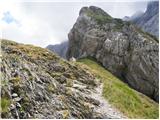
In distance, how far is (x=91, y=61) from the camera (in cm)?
7556

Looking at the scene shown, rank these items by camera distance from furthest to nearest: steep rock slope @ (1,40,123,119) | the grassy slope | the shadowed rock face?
the shadowed rock face, the grassy slope, steep rock slope @ (1,40,123,119)

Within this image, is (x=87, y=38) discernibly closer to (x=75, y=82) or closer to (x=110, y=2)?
(x=75, y=82)

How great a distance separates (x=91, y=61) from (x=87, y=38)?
790cm

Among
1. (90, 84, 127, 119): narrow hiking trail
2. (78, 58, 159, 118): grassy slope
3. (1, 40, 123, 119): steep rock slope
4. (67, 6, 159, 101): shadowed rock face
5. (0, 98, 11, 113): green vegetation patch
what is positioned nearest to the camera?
(0, 98, 11, 113): green vegetation patch

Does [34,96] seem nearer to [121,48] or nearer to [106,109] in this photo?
[106,109]

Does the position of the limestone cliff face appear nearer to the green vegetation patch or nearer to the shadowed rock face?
the green vegetation patch

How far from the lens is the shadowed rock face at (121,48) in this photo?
2682 inches

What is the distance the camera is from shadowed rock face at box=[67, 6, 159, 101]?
6812cm

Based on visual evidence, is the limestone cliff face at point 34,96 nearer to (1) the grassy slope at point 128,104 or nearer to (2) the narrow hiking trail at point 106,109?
(2) the narrow hiking trail at point 106,109

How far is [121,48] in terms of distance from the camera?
243 feet

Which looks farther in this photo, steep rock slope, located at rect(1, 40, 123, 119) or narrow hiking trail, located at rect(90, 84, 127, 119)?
narrow hiking trail, located at rect(90, 84, 127, 119)

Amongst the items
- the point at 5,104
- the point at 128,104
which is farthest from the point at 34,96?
the point at 128,104

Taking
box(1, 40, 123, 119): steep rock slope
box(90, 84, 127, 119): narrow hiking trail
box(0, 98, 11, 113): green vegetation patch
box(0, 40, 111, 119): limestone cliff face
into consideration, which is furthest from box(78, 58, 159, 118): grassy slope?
box(0, 98, 11, 113): green vegetation patch

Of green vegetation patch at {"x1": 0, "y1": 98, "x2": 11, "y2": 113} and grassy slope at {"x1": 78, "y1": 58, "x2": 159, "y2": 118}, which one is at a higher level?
green vegetation patch at {"x1": 0, "y1": 98, "x2": 11, "y2": 113}
